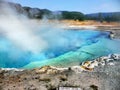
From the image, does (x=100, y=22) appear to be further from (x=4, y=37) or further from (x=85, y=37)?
(x=4, y=37)

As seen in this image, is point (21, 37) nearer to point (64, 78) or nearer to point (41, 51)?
point (41, 51)

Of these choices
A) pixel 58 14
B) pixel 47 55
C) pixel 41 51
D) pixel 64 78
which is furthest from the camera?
pixel 58 14

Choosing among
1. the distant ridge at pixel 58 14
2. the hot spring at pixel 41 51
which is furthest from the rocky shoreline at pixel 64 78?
the distant ridge at pixel 58 14

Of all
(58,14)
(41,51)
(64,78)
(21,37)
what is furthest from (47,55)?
(58,14)

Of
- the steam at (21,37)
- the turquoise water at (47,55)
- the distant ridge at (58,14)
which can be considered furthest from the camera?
the distant ridge at (58,14)

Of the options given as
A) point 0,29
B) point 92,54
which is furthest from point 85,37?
point 92,54

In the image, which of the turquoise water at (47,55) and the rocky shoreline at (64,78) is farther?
the turquoise water at (47,55)

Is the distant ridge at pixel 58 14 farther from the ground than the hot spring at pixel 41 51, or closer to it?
farther from the ground

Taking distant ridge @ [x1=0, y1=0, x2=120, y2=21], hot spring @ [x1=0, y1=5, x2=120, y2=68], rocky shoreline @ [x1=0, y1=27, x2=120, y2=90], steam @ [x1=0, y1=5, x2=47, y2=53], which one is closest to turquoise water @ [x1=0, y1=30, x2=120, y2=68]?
hot spring @ [x1=0, y1=5, x2=120, y2=68]

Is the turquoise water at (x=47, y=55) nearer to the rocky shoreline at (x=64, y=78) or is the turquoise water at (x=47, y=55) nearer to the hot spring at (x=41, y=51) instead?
the hot spring at (x=41, y=51)

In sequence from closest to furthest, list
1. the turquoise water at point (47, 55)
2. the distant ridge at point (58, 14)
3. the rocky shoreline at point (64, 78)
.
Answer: the rocky shoreline at point (64, 78), the turquoise water at point (47, 55), the distant ridge at point (58, 14)

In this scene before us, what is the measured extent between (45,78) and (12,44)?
11392mm

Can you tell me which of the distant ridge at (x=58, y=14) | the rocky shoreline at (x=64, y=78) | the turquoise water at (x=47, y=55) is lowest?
the turquoise water at (x=47, y=55)

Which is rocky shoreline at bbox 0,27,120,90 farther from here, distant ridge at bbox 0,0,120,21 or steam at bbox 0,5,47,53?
distant ridge at bbox 0,0,120,21
